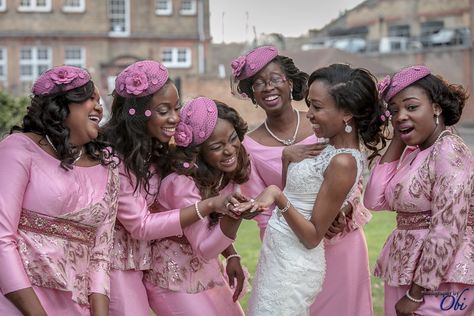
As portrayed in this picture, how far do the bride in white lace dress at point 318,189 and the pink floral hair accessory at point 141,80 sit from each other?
723mm

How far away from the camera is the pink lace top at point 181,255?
183 inches

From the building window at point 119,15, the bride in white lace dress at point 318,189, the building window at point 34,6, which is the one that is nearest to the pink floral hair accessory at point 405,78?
the bride in white lace dress at point 318,189

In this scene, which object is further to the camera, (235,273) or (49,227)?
(235,273)

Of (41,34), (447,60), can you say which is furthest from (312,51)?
(41,34)

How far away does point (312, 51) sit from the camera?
93.6ft

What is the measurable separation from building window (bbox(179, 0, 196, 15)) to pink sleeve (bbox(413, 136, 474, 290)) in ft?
125

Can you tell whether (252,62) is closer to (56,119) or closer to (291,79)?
(291,79)

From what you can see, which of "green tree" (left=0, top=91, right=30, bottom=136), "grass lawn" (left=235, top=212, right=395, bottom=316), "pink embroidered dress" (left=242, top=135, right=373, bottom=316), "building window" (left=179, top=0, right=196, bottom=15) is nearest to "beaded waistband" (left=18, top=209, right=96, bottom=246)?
"pink embroidered dress" (left=242, top=135, right=373, bottom=316)

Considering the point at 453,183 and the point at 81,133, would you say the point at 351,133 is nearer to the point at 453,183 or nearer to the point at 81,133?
the point at 453,183

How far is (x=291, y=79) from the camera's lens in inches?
213

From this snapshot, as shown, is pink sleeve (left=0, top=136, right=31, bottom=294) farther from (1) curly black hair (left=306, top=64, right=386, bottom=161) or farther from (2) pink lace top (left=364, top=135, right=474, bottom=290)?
(2) pink lace top (left=364, top=135, right=474, bottom=290)

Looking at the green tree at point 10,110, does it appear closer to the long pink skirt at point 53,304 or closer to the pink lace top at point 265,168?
the pink lace top at point 265,168

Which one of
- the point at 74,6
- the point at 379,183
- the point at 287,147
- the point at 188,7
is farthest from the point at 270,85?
the point at 188,7

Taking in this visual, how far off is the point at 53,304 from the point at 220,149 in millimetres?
1119
